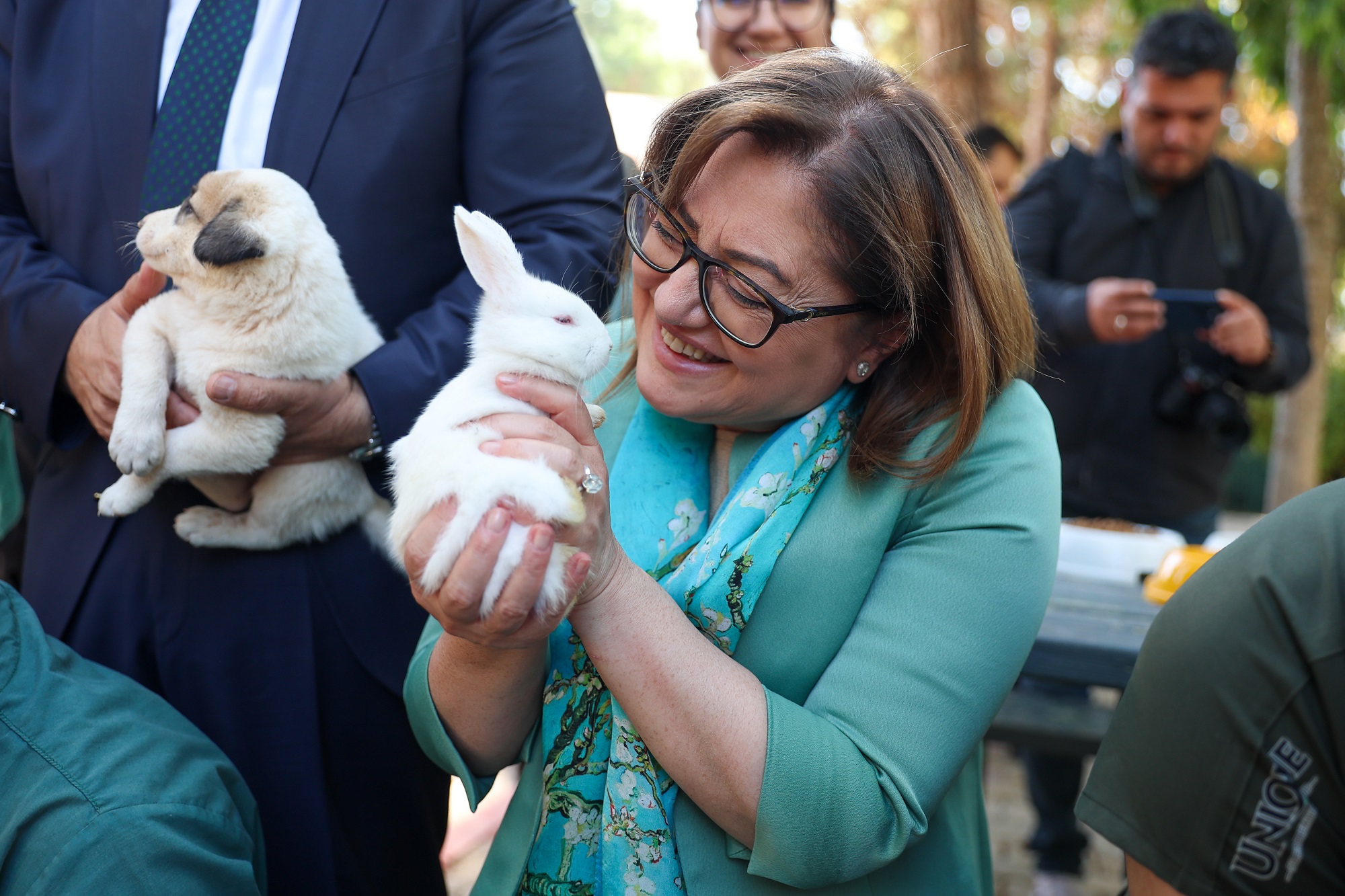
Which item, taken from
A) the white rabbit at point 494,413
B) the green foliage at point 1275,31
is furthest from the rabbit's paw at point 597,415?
the green foliage at point 1275,31

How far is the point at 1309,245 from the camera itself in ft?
23.7

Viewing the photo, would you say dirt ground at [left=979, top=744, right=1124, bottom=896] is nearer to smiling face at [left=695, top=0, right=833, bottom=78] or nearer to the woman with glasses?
A: the woman with glasses

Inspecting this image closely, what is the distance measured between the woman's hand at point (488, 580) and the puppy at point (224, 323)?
2.16 feet

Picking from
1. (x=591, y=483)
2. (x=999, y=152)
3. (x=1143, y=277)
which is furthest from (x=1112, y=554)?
(x=999, y=152)

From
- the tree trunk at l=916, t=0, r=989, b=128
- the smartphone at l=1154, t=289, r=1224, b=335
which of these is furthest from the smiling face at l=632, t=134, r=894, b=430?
the tree trunk at l=916, t=0, r=989, b=128

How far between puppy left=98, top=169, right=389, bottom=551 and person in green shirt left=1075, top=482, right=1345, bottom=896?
1.52 m

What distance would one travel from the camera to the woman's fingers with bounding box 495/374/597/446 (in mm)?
1454

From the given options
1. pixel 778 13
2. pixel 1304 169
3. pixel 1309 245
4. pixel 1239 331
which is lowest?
pixel 1309 245

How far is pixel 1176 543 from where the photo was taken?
3424mm

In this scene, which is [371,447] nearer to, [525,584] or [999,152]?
[525,584]

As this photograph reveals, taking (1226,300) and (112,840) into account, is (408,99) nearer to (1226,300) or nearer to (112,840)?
(112,840)

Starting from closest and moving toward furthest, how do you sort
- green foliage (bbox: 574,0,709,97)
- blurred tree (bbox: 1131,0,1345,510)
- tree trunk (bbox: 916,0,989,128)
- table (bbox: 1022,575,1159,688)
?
table (bbox: 1022,575,1159,688), blurred tree (bbox: 1131,0,1345,510), tree trunk (bbox: 916,0,989,128), green foliage (bbox: 574,0,709,97)

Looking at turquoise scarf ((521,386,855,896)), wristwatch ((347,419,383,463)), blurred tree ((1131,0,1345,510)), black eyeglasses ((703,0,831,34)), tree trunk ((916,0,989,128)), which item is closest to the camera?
turquoise scarf ((521,386,855,896))

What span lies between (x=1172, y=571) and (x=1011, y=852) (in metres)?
2.25
